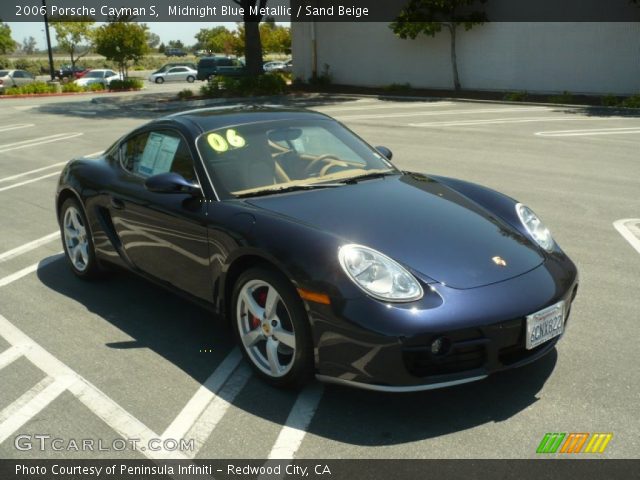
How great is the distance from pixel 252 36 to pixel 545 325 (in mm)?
27679

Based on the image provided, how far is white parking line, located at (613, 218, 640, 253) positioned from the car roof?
3.32 metres

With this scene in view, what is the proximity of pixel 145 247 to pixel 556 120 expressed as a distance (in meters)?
14.9

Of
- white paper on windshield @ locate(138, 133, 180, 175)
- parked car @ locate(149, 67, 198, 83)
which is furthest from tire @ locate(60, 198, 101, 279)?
parked car @ locate(149, 67, 198, 83)

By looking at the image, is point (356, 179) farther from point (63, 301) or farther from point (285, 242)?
point (63, 301)

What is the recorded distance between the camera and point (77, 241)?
597cm

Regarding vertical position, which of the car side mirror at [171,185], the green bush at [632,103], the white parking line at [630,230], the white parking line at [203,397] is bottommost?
the white parking line at [203,397]

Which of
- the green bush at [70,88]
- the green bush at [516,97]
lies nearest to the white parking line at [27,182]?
the green bush at [516,97]

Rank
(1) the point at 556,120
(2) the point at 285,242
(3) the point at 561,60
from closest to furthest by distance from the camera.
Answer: (2) the point at 285,242
(1) the point at 556,120
(3) the point at 561,60

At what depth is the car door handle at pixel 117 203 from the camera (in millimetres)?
5145

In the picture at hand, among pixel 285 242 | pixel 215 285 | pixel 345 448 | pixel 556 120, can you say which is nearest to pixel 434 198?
pixel 285 242

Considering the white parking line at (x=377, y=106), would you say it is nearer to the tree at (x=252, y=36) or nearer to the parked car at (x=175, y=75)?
the tree at (x=252, y=36)

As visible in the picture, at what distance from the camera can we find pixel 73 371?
4.21 metres

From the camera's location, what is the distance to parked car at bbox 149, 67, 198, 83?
47750mm

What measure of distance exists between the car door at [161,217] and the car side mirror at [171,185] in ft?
0.22
